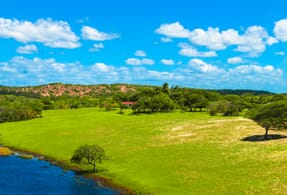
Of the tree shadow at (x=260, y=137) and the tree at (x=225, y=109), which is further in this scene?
the tree at (x=225, y=109)

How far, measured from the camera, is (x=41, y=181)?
195 ft

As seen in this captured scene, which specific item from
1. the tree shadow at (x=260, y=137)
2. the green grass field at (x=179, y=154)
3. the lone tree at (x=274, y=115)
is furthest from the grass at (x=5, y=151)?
the lone tree at (x=274, y=115)

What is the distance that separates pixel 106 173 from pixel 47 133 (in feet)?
172

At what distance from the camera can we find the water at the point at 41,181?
53688mm

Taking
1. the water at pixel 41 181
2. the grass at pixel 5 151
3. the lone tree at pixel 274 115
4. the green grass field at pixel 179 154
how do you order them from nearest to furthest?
the green grass field at pixel 179 154 → the water at pixel 41 181 → the lone tree at pixel 274 115 → the grass at pixel 5 151

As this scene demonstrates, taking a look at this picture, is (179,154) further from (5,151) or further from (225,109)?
(225,109)

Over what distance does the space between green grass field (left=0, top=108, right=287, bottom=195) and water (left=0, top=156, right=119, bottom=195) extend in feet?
16.6

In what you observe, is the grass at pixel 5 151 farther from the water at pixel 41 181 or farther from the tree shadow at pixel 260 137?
the tree shadow at pixel 260 137

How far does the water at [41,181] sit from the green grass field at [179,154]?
5051mm

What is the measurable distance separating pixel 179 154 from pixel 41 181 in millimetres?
28165

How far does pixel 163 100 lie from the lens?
17012 cm

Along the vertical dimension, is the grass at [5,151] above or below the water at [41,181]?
above

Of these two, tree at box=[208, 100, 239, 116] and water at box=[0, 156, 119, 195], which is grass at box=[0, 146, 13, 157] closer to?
water at box=[0, 156, 119, 195]

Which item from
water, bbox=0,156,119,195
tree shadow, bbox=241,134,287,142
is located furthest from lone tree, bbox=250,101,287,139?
water, bbox=0,156,119,195
